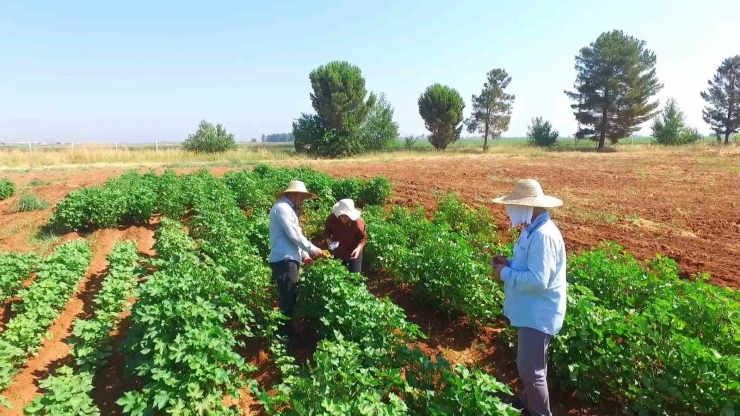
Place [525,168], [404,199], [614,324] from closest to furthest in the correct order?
1. [614,324]
2. [404,199]
3. [525,168]

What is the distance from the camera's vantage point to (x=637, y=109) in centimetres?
4144

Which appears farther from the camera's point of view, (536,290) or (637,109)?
(637,109)

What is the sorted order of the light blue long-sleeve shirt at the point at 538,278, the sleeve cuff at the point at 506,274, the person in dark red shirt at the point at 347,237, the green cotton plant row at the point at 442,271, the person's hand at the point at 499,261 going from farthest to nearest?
the person in dark red shirt at the point at 347,237 < the green cotton plant row at the point at 442,271 < the person's hand at the point at 499,261 < the sleeve cuff at the point at 506,274 < the light blue long-sleeve shirt at the point at 538,278

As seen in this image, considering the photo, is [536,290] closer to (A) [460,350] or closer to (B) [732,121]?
(A) [460,350]

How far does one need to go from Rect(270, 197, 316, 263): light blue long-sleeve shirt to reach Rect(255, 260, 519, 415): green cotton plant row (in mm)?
416

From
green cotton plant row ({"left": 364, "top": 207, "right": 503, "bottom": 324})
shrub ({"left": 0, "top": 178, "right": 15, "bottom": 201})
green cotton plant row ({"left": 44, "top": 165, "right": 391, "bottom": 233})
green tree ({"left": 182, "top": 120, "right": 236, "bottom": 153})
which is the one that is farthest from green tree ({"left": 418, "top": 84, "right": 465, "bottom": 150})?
green cotton plant row ({"left": 364, "top": 207, "right": 503, "bottom": 324})

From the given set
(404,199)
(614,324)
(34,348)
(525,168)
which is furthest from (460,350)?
(525,168)

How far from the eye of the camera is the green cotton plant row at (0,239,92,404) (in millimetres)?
4391

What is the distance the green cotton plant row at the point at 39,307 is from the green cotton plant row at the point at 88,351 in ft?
1.21

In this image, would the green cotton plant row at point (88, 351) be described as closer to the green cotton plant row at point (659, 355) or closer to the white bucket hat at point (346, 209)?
the white bucket hat at point (346, 209)

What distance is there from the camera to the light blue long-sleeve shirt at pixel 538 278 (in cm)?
313

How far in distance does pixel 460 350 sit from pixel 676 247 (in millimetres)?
6437

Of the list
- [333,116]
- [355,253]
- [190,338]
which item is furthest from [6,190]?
[333,116]

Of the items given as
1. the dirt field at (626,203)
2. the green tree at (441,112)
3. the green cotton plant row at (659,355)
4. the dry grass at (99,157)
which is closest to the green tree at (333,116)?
the dry grass at (99,157)
